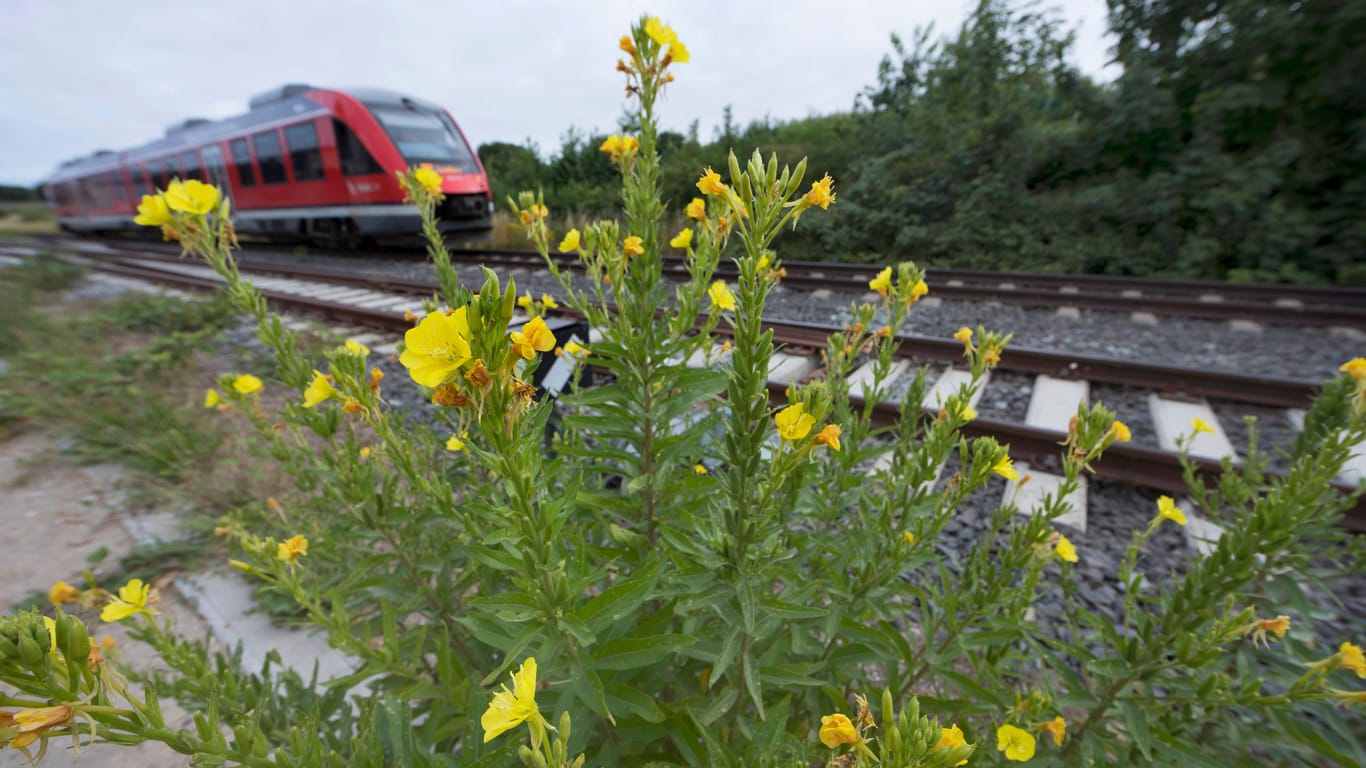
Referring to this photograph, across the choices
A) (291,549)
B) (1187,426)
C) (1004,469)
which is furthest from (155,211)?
(1187,426)

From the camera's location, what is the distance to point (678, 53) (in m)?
1.74

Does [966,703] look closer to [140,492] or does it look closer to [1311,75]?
[140,492]

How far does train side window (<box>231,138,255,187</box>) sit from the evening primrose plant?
13.7 metres

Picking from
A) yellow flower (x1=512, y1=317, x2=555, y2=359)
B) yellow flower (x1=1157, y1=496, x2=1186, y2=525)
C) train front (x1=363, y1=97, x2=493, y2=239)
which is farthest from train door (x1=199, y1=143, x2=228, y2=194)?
yellow flower (x1=1157, y1=496, x2=1186, y2=525)

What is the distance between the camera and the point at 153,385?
4.65 metres

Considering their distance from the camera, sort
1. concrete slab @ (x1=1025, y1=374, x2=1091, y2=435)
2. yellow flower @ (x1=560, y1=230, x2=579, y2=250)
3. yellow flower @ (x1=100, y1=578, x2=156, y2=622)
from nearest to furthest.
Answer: yellow flower @ (x1=100, y1=578, x2=156, y2=622) → yellow flower @ (x1=560, y1=230, x2=579, y2=250) → concrete slab @ (x1=1025, y1=374, x2=1091, y2=435)

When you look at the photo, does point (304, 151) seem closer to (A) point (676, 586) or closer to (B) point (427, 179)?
(B) point (427, 179)

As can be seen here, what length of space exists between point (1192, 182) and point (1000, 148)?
298 cm

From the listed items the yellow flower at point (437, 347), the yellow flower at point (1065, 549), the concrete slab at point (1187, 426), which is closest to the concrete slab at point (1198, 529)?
the concrete slab at point (1187, 426)

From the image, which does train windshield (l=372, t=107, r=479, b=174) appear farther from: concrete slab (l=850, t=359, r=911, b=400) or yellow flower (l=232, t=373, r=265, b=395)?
yellow flower (l=232, t=373, r=265, b=395)

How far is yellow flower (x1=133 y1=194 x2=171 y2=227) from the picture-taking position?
5.85 ft

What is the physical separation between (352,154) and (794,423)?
12.0m

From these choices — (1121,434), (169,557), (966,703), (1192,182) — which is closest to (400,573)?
(966,703)

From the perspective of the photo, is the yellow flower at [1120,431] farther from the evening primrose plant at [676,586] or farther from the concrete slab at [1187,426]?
the concrete slab at [1187,426]
